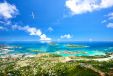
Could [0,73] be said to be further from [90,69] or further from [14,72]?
[90,69]

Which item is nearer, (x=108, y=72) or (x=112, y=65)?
(x=108, y=72)

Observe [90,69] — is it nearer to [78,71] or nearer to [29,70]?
[78,71]

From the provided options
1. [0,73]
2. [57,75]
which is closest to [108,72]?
[57,75]

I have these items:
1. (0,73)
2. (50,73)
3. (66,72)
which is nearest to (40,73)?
(50,73)

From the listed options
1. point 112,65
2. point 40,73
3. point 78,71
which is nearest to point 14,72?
point 40,73

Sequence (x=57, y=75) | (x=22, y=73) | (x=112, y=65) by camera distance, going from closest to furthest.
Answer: (x=57, y=75), (x=22, y=73), (x=112, y=65)

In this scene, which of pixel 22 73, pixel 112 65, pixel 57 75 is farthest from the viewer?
pixel 112 65

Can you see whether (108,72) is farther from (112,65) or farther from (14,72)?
(14,72)

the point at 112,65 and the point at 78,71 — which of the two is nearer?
the point at 78,71
